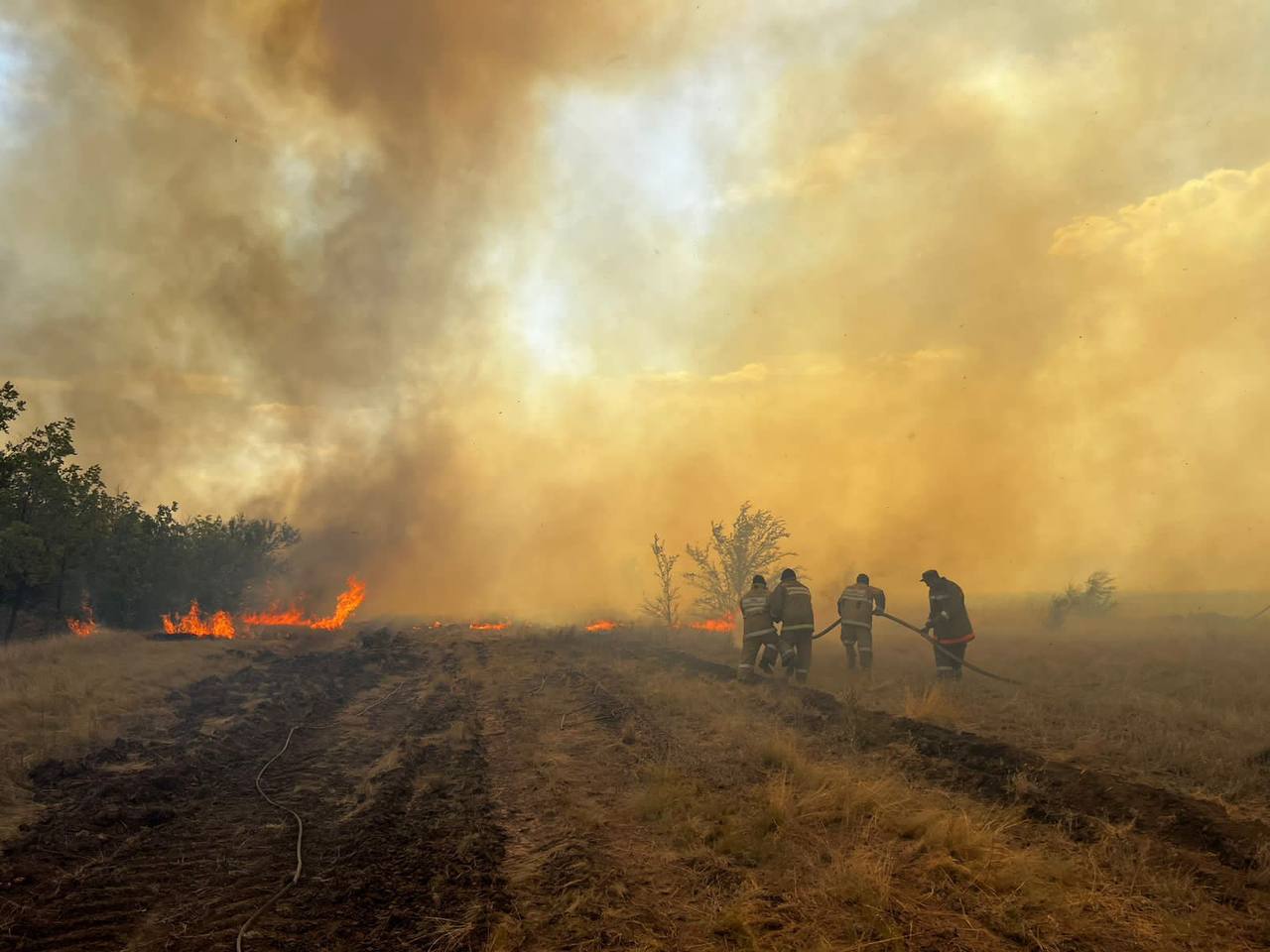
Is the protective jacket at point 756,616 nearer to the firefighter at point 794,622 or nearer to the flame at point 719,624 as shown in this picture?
the firefighter at point 794,622

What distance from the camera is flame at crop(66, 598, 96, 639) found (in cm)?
2312

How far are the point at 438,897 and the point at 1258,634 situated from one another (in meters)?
22.7

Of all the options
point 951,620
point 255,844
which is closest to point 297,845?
point 255,844

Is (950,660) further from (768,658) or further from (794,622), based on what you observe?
(768,658)

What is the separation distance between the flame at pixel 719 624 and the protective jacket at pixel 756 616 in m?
9.92

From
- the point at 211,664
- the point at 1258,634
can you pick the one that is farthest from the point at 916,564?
the point at 211,664

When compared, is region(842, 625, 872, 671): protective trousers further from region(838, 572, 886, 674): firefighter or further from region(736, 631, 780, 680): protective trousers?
region(736, 631, 780, 680): protective trousers

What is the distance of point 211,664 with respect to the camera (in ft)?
58.0

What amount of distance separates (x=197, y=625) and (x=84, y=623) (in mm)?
3581

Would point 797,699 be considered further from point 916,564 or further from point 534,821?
point 916,564

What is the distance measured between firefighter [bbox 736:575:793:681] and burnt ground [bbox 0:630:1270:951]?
223 cm

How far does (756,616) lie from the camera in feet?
50.0

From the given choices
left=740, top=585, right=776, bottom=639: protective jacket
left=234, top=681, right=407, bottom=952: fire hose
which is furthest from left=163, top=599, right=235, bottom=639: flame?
left=740, top=585, right=776, bottom=639: protective jacket

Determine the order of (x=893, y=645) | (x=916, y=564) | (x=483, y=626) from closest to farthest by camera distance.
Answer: (x=893, y=645) < (x=483, y=626) < (x=916, y=564)
